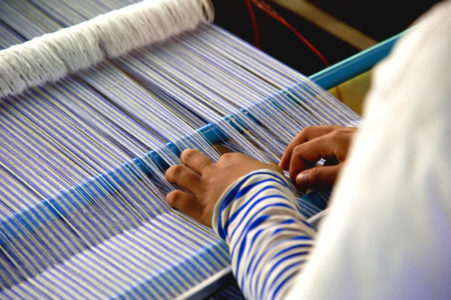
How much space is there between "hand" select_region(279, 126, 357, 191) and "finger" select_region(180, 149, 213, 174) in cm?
14

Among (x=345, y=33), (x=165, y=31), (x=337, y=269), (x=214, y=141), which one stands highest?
(x=337, y=269)

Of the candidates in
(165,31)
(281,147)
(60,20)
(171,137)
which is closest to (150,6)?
(165,31)

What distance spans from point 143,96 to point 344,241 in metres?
0.76

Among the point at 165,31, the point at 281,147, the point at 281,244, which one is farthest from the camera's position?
the point at 165,31

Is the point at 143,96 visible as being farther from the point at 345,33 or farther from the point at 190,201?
the point at 345,33

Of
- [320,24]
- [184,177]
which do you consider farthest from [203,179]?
[320,24]

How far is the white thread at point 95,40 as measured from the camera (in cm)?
100

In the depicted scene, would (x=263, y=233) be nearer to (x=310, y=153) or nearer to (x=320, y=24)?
(x=310, y=153)

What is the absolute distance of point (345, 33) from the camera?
1.64 m

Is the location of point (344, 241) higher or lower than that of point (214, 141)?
higher

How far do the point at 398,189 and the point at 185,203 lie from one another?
0.50m

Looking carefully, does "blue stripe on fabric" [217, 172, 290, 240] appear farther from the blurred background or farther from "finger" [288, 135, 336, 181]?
the blurred background

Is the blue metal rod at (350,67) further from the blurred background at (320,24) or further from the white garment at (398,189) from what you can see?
the white garment at (398,189)

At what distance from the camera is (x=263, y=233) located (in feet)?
1.93
